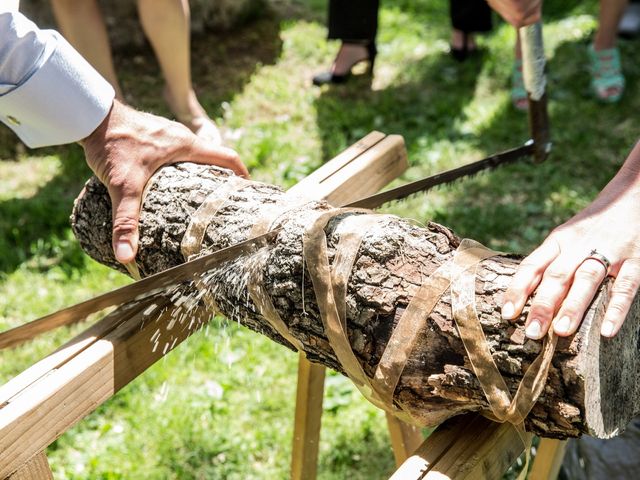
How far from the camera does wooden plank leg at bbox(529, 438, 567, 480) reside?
171 centimetres

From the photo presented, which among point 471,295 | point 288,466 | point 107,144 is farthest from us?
point 288,466

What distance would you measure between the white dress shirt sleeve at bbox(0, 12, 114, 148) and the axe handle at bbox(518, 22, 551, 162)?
5.02 feet

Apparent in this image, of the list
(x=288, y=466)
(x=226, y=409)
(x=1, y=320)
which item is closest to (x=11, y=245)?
(x=1, y=320)

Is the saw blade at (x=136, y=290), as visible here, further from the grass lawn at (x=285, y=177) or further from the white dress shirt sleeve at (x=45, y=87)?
the white dress shirt sleeve at (x=45, y=87)

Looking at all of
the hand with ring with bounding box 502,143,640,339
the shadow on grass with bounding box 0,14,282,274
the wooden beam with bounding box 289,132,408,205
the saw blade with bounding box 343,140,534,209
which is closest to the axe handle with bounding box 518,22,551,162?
the saw blade with bounding box 343,140,534,209

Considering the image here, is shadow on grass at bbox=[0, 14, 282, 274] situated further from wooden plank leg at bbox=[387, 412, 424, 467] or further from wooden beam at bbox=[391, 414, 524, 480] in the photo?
wooden beam at bbox=[391, 414, 524, 480]

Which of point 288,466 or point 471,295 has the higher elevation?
point 471,295

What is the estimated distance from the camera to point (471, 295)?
53.2 inches

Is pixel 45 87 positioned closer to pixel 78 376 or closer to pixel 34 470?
pixel 78 376

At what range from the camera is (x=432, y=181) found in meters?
2.06

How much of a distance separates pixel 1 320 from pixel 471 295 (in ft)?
8.69

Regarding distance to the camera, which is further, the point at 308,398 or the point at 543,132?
the point at 543,132

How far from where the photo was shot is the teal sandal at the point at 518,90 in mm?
4660

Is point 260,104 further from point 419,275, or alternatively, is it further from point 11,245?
point 419,275
